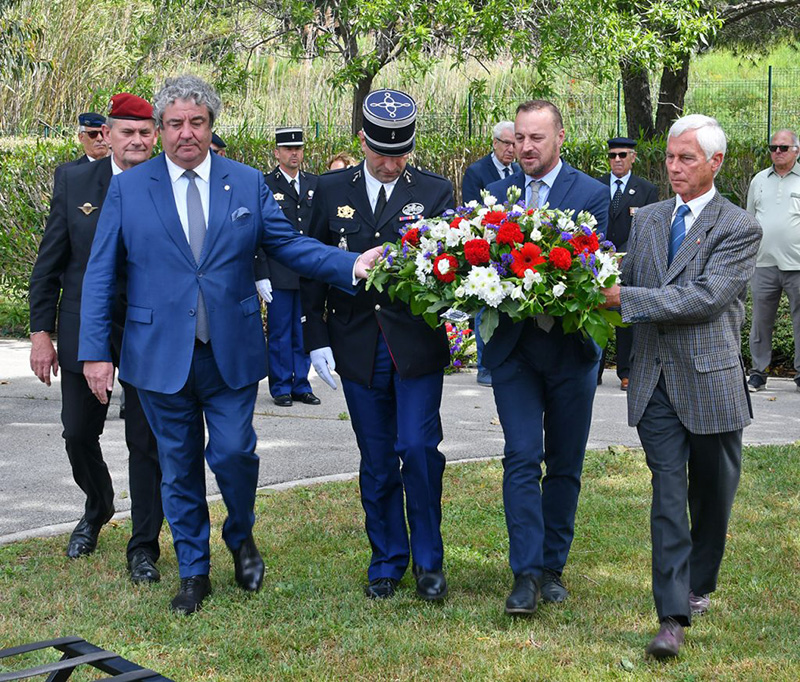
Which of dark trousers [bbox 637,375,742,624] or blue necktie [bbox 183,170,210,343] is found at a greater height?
blue necktie [bbox 183,170,210,343]

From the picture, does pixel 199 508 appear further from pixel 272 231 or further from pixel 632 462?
pixel 632 462

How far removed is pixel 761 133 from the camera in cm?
1620

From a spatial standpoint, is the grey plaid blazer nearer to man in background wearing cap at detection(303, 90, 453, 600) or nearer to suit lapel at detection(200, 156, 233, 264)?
man in background wearing cap at detection(303, 90, 453, 600)

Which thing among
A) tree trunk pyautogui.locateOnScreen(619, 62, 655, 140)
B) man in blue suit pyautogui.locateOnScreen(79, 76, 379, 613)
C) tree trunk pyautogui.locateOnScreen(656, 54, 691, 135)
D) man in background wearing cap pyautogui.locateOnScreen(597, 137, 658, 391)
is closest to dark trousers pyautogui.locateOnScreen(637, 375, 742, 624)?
man in blue suit pyautogui.locateOnScreen(79, 76, 379, 613)

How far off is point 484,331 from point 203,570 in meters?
1.81

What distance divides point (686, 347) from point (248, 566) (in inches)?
92.1

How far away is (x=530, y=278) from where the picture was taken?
482 centimetres

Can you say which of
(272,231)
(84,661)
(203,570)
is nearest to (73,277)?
(272,231)

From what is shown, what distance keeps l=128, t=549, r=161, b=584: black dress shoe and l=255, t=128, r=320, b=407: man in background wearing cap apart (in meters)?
4.70

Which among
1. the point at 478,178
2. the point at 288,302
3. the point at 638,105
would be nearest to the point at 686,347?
the point at 478,178

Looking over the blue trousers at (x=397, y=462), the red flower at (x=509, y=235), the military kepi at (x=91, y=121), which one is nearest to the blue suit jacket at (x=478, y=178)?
the military kepi at (x=91, y=121)

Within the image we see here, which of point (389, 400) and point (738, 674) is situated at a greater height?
point (389, 400)

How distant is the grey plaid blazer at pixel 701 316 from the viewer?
4.79 meters

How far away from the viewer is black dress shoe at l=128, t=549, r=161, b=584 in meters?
5.81
